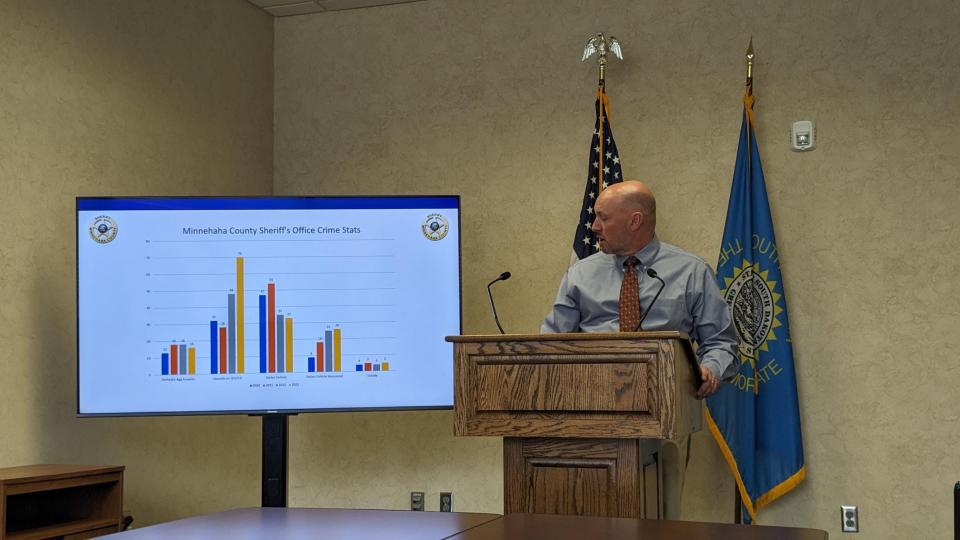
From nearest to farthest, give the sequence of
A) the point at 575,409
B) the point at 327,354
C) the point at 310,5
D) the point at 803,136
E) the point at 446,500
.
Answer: the point at 575,409 → the point at 327,354 → the point at 803,136 → the point at 446,500 → the point at 310,5

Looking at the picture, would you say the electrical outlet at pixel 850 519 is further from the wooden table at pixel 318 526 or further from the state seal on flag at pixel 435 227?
the wooden table at pixel 318 526

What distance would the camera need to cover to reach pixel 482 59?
5098 mm

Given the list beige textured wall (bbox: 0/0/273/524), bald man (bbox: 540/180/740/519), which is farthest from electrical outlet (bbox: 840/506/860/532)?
beige textured wall (bbox: 0/0/273/524)

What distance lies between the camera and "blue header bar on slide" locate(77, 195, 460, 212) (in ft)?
12.9

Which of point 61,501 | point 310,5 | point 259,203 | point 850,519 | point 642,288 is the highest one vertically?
point 310,5

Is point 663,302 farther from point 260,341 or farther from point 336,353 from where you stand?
point 260,341

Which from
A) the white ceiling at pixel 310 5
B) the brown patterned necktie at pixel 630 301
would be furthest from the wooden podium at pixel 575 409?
the white ceiling at pixel 310 5

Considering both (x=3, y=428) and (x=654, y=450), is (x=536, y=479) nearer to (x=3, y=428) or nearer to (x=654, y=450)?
(x=654, y=450)

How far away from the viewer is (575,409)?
2.63 metres

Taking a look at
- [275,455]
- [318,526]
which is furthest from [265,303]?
[318,526]

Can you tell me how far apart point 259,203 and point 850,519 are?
2.75m

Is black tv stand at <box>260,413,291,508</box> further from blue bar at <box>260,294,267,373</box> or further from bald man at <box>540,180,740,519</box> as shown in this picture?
bald man at <box>540,180,740,519</box>

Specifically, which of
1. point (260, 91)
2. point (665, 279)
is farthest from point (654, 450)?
point (260, 91)

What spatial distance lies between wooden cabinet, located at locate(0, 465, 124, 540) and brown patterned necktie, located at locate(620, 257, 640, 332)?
1.89 m
